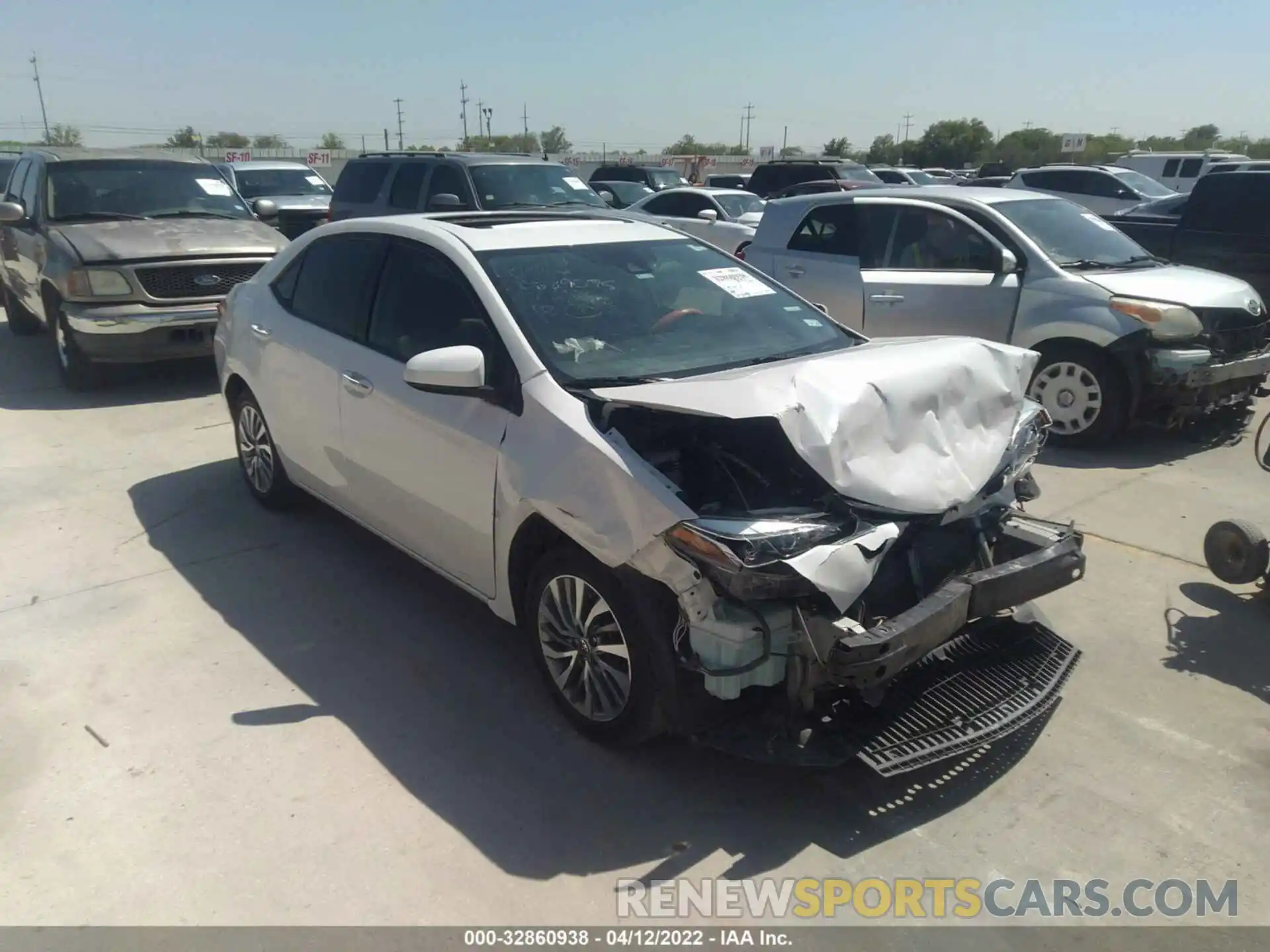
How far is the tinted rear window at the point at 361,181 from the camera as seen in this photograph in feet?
39.5

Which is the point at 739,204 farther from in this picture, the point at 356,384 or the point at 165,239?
the point at 356,384

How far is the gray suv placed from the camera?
8445mm

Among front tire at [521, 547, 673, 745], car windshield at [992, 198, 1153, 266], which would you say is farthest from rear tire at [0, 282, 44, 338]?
car windshield at [992, 198, 1153, 266]

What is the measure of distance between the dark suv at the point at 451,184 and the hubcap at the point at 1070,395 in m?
5.80

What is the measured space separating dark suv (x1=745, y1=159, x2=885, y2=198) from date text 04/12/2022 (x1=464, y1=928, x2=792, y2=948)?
1900cm

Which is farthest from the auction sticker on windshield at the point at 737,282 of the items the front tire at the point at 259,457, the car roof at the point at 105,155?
the car roof at the point at 105,155

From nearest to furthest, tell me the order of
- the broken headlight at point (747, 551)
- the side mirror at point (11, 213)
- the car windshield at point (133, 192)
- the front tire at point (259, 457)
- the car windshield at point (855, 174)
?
1. the broken headlight at point (747, 551)
2. the front tire at point (259, 457)
3. the side mirror at point (11, 213)
4. the car windshield at point (133, 192)
5. the car windshield at point (855, 174)

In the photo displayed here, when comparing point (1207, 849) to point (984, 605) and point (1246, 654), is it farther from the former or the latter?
point (1246, 654)

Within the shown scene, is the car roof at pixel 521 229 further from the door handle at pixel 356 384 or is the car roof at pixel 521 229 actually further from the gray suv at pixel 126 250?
the gray suv at pixel 126 250

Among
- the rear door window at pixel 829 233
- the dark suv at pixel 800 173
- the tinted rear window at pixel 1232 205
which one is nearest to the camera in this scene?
the rear door window at pixel 829 233

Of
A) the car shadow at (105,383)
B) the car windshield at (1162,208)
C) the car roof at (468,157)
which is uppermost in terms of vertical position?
the car roof at (468,157)

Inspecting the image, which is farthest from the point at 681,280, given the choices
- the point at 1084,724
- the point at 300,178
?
the point at 300,178

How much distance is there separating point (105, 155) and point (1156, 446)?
9.91 m

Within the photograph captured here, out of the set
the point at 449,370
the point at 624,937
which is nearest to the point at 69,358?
the point at 449,370
